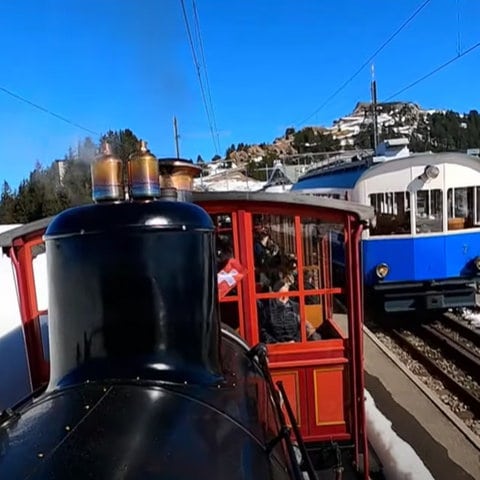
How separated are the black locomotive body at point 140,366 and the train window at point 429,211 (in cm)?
901

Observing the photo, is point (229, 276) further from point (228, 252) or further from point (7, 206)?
point (7, 206)

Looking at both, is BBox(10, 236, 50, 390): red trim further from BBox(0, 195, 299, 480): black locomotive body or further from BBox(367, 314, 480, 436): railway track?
BBox(367, 314, 480, 436): railway track

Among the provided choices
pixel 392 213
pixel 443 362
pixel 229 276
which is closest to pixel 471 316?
pixel 392 213

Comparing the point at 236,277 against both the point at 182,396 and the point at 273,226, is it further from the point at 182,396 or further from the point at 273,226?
the point at 182,396

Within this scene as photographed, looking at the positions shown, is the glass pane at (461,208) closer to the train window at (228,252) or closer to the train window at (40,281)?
the train window at (228,252)

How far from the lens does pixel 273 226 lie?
189 inches

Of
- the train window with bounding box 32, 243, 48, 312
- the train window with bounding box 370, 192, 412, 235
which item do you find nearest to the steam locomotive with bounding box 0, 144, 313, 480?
the train window with bounding box 32, 243, 48, 312

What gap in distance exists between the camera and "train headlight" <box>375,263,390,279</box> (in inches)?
427

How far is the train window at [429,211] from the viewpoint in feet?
35.6

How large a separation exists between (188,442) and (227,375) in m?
0.83

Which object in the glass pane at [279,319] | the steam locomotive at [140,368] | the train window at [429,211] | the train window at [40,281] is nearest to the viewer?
the steam locomotive at [140,368]

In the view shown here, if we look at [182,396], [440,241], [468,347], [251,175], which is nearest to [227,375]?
[182,396]

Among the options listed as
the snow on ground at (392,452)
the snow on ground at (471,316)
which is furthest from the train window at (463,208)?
the snow on ground at (392,452)

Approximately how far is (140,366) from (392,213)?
982 cm
